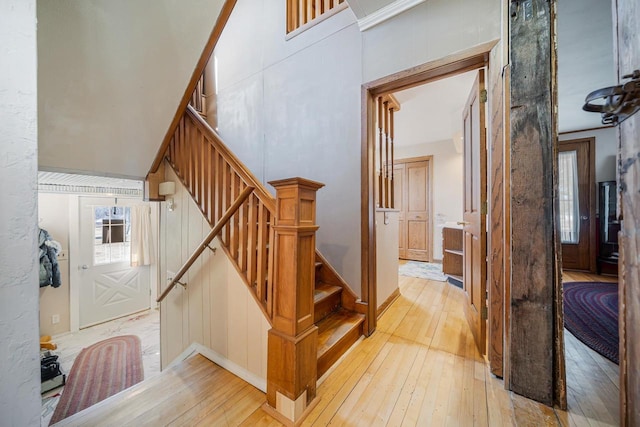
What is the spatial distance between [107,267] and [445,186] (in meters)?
6.64

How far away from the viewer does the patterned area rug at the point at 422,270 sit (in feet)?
12.1

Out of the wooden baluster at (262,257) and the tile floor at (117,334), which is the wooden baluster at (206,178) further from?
the tile floor at (117,334)

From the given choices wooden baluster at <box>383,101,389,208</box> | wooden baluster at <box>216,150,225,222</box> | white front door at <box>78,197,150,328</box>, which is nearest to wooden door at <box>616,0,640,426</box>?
wooden baluster at <box>383,101,389,208</box>

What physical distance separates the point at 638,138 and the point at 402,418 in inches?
61.7

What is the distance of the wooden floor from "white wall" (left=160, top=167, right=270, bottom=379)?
21 centimetres

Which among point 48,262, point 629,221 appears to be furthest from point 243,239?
point 48,262

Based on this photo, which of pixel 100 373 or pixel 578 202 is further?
pixel 578 202

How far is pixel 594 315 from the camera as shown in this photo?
2.28 meters

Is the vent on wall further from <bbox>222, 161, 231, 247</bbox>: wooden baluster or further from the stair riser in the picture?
the stair riser

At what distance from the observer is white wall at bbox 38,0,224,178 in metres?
1.31

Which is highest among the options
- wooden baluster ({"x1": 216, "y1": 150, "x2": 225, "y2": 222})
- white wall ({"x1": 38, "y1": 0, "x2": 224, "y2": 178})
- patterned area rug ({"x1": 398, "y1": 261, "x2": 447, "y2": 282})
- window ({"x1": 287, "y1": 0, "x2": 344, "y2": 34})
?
window ({"x1": 287, "y1": 0, "x2": 344, "y2": 34})

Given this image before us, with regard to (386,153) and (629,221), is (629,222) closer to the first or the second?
(629,221)

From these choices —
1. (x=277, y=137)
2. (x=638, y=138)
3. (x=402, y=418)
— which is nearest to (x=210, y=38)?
(x=277, y=137)

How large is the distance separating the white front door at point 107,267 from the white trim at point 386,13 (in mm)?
5058
